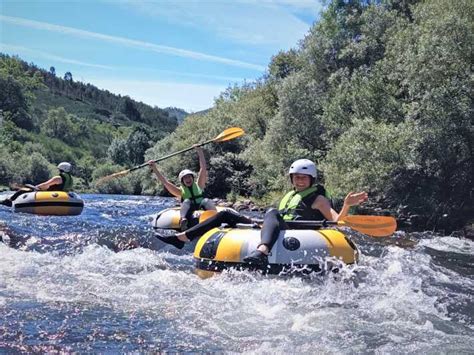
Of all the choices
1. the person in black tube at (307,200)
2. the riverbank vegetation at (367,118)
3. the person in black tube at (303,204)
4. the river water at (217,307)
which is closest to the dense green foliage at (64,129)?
the riverbank vegetation at (367,118)

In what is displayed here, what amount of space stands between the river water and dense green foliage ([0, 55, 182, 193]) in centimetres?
3484

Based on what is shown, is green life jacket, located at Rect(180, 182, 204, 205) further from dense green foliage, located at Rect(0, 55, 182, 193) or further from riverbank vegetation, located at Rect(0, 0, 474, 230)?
dense green foliage, located at Rect(0, 55, 182, 193)

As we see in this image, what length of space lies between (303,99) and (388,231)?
1725cm

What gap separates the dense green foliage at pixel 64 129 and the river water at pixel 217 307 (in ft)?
114

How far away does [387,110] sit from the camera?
1834 cm

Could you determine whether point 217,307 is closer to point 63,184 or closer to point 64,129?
point 63,184

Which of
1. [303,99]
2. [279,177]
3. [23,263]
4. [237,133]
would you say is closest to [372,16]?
[303,99]

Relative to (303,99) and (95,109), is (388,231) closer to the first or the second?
(303,99)

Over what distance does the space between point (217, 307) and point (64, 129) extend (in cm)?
9842

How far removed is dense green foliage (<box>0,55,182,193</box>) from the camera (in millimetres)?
50031

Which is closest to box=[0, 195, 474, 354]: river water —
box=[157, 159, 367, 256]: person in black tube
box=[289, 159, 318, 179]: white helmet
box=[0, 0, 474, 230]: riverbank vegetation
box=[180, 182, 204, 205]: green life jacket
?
box=[157, 159, 367, 256]: person in black tube

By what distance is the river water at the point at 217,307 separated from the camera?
176 inches

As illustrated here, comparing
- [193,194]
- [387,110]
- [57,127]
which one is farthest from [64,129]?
[193,194]

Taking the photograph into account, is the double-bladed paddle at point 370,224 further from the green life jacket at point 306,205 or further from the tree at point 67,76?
the tree at point 67,76
